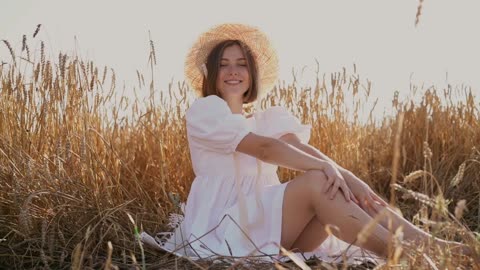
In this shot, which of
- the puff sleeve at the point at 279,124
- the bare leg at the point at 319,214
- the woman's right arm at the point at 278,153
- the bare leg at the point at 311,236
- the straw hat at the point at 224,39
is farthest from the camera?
the straw hat at the point at 224,39

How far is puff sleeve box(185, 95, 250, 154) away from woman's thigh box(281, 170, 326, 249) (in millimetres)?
256

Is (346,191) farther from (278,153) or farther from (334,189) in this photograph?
(278,153)

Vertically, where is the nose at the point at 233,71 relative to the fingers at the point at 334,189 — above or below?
above

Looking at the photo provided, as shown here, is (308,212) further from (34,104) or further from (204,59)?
(34,104)

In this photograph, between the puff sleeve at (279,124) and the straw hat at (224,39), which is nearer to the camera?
the puff sleeve at (279,124)

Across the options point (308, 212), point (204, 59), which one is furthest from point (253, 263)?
point (204, 59)

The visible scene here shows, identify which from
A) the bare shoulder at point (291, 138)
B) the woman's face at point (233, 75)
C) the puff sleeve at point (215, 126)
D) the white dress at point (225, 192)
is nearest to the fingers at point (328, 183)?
the white dress at point (225, 192)

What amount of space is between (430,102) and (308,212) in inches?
71.3

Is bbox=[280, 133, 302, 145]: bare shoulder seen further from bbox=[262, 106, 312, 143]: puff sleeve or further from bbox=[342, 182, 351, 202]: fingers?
bbox=[342, 182, 351, 202]: fingers

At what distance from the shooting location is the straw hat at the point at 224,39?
2.81 m

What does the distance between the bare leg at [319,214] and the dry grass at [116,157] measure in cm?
15

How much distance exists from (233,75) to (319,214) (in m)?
0.74

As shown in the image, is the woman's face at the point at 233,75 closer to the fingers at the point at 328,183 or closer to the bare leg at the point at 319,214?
the bare leg at the point at 319,214

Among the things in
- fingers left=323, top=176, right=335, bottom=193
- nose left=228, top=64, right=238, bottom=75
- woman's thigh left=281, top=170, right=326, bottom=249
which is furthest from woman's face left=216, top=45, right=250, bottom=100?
fingers left=323, top=176, right=335, bottom=193
